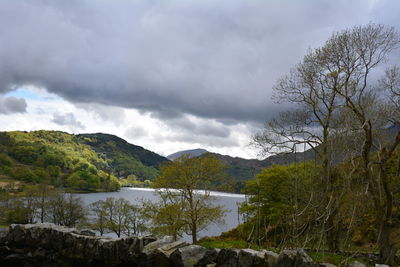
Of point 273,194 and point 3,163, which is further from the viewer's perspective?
point 3,163

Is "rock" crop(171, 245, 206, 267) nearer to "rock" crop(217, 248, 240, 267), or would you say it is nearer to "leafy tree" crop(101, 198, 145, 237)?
"rock" crop(217, 248, 240, 267)

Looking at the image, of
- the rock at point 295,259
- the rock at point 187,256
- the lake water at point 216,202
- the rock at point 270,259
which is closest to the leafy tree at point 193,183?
the lake water at point 216,202

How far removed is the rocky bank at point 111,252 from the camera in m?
7.91

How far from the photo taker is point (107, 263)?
1016cm

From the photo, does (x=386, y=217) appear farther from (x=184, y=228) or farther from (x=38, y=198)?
(x=38, y=198)

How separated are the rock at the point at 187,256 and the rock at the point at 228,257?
478 mm

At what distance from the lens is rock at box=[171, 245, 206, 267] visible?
8.56 meters

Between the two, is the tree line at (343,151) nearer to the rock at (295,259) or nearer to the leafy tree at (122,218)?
the rock at (295,259)

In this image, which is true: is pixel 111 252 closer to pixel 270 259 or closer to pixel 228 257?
pixel 228 257

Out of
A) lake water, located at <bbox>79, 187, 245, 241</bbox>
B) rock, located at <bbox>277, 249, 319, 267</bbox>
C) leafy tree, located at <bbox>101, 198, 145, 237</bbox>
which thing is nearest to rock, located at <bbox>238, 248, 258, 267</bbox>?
rock, located at <bbox>277, 249, 319, 267</bbox>

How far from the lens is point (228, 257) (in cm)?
834

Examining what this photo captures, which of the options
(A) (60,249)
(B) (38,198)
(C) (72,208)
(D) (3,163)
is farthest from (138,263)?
(D) (3,163)

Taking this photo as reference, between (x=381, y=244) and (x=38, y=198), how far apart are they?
4862cm

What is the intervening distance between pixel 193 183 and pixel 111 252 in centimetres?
1455
